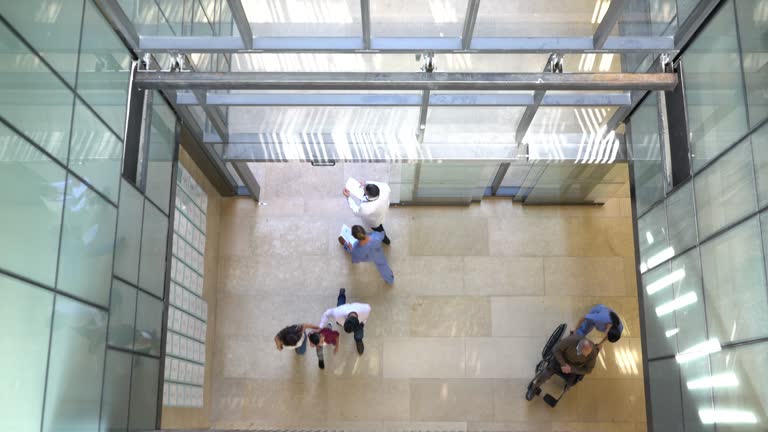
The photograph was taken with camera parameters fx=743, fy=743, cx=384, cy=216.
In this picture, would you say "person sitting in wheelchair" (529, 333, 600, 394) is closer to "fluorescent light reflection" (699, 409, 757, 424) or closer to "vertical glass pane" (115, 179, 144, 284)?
"fluorescent light reflection" (699, 409, 757, 424)

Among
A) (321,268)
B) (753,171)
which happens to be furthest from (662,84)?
(321,268)

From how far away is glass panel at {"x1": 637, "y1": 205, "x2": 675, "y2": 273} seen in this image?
32.5 feet

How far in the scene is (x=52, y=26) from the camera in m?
7.36

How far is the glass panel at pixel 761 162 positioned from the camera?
7320mm

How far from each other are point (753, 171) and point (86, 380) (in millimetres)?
7348

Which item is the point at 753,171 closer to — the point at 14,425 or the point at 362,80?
the point at 362,80

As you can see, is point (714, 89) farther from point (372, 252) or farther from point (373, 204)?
point (372, 252)

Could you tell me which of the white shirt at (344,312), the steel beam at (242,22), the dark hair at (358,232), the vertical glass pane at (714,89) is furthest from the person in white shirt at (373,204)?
the vertical glass pane at (714,89)

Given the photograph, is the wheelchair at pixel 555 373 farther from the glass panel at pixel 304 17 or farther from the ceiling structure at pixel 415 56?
the glass panel at pixel 304 17

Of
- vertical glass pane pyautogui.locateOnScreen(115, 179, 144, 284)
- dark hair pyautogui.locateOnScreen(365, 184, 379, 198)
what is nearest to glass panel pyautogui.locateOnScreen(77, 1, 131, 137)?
vertical glass pane pyautogui.locateOnScreen(115, 179, 144, 284)

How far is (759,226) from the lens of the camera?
24.3 feet

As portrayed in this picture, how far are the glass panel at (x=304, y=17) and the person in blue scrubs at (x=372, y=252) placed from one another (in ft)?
17.1

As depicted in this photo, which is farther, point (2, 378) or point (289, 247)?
point (289, 247)

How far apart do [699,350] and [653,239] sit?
78.2 inches
